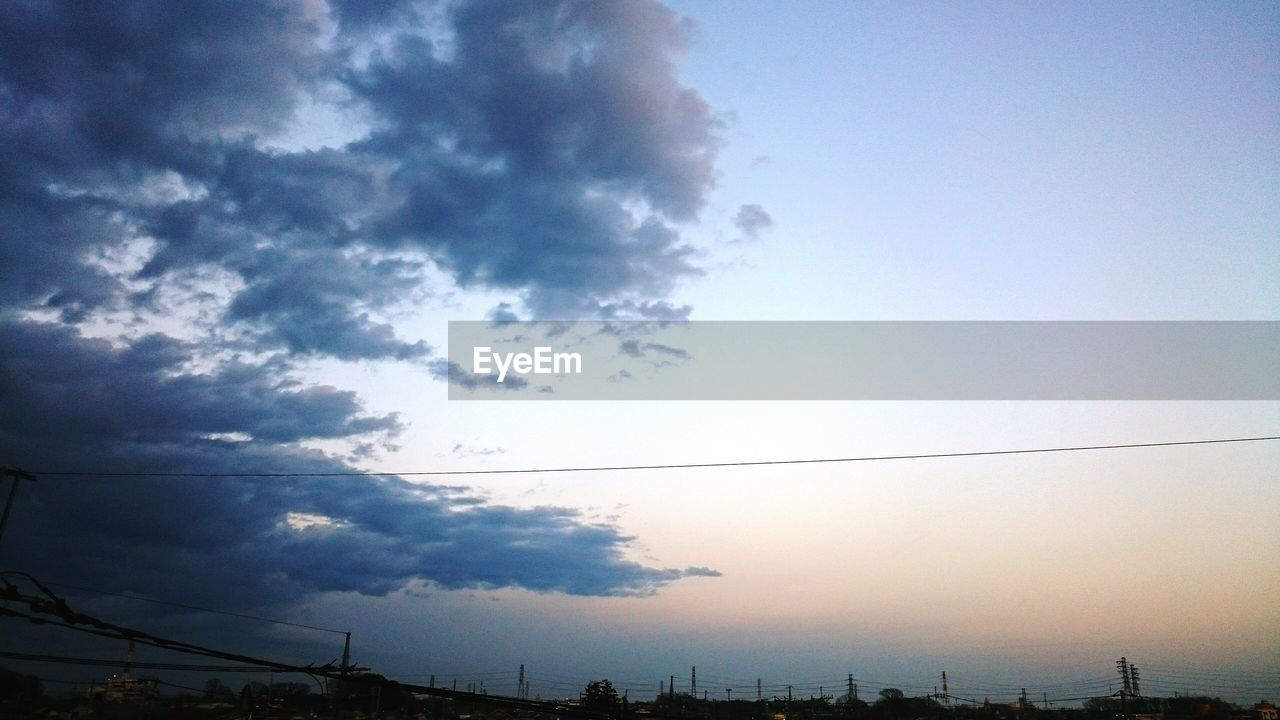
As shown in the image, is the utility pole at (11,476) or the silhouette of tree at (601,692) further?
the silhouette of tree at (601,692)

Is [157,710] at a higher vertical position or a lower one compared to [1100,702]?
higher

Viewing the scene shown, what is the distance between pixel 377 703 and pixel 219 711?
63.5 feet

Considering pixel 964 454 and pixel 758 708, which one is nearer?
pixel 964 454

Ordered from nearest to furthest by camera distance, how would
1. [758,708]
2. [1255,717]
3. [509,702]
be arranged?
[509,702] → [1255,717] → [758,708]

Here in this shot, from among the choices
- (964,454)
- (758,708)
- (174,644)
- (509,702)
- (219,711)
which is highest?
(964,454)

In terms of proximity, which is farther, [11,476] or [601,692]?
[601,692]

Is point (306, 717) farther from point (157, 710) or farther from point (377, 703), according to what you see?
point (157, 710)

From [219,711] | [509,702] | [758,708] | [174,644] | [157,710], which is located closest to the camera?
[174,644]

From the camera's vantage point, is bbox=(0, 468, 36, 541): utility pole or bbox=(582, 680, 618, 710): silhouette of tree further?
bbox=(582, 680, 618, 710): silhouette of tree

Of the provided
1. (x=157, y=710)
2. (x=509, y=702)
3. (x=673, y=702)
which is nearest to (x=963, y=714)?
(x=673, y=702)

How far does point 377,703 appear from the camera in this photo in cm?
3781

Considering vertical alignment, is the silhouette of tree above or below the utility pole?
below

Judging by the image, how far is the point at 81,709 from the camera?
139 ft

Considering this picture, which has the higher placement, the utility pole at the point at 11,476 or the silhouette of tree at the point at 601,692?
the utility pole at the point at 11,476
